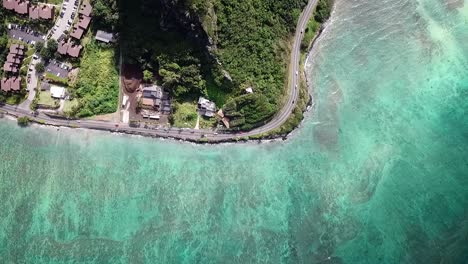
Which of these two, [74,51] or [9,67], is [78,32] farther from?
[9,67]

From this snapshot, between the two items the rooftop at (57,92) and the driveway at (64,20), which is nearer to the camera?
the rooftop at (57,92)

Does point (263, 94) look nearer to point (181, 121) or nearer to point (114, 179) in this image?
point (181, 121)

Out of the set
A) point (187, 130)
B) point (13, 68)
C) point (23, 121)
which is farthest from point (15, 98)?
point (187, 130)

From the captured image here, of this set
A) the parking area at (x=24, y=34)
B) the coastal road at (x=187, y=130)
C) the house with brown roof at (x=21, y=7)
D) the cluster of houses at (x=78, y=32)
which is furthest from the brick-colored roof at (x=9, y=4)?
the coastal road at (x=187, y=130)

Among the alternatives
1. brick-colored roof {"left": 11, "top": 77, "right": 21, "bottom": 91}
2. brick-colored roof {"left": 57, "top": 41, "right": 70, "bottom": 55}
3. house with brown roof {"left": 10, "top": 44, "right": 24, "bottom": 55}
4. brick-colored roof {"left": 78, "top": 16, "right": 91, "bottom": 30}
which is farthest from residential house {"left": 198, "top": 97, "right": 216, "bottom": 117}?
house with brown roof {"left": 10, "top": 44, "right": 24, "bottom": 55}

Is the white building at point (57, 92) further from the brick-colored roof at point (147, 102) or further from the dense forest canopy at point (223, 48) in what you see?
the brick-colored roof at point (147, 102)

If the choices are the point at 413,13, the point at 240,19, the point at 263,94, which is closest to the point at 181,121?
the point at 263,94
